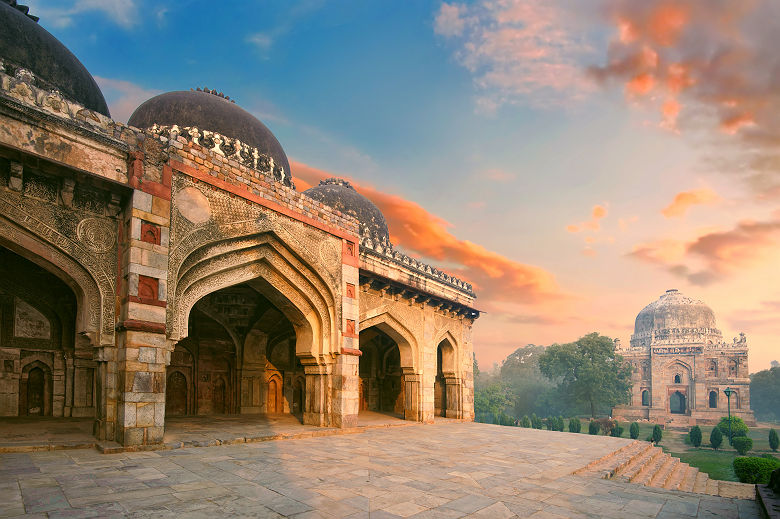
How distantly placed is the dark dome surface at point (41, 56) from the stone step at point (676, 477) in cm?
1357

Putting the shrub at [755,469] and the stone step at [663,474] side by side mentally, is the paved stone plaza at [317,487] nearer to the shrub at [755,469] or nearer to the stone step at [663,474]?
the stone step at [663,474]

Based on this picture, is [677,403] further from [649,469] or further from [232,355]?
[232,355]

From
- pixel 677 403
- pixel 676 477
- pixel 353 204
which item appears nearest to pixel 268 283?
pixel 353 204

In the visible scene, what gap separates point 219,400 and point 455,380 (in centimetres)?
823

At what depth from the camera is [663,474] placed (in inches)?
380

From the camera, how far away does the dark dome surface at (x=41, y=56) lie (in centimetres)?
860

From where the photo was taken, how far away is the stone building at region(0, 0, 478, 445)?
718 cm

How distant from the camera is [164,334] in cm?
768

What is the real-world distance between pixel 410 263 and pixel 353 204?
141 inches

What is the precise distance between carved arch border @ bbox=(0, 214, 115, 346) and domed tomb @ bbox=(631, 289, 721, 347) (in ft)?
156

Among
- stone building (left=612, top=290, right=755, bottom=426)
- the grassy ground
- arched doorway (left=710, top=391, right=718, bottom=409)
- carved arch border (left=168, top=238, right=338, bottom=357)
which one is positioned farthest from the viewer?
arched doorway (left=710, top=391, right=718, bottom=409)

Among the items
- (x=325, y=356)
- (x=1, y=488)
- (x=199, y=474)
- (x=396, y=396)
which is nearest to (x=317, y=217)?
(x=325, y=356)

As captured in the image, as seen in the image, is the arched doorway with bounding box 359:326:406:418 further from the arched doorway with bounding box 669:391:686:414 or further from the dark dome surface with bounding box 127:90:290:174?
the arched doorway with bounding box 669:391:686:414

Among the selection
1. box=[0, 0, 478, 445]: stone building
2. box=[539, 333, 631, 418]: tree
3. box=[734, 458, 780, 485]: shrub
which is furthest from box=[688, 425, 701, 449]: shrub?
box=[734, 458, 780, 485]: shrub
